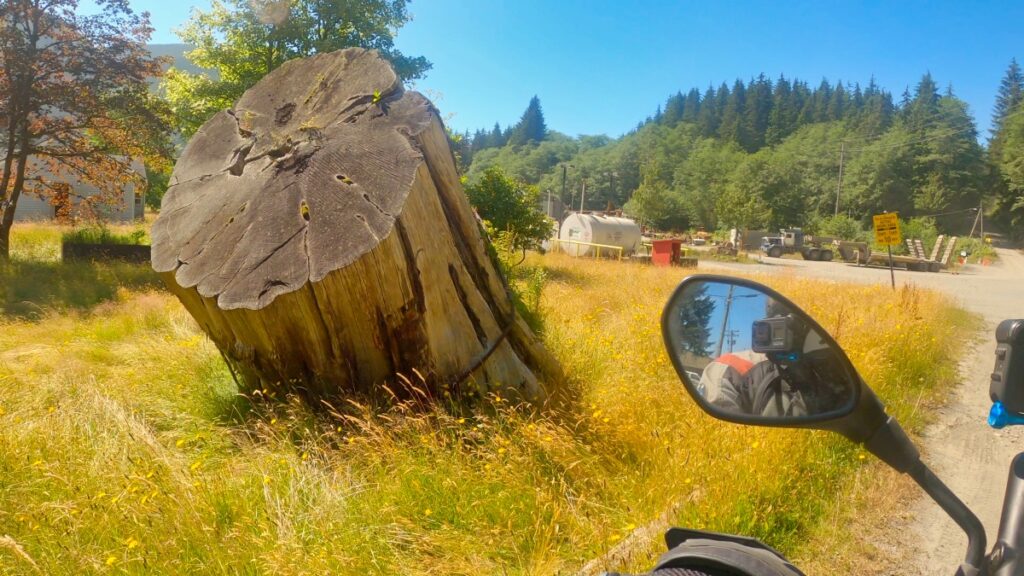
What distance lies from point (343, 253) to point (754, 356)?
213cm

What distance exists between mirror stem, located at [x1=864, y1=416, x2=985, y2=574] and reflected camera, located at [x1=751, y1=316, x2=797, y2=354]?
0.66 feet

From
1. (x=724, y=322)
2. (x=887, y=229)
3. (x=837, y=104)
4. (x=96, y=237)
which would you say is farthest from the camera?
(x=837, y=104)

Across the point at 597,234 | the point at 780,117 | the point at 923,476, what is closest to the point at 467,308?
the point at 923,476

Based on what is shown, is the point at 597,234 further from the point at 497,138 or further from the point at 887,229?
the point at 497,138

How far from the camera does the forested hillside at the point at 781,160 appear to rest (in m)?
62.2

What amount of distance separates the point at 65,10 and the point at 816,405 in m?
15.7

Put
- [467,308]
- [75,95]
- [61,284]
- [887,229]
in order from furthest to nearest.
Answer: [75,95] → [887,229] → [61,284] → [467,308]

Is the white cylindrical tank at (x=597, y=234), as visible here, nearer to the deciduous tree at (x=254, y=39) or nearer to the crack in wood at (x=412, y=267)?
the deciduous tree at (x=254, y=39)

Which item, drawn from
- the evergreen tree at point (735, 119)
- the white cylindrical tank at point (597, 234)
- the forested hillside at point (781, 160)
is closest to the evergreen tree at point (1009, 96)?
the forested hillside at point (781, 160)

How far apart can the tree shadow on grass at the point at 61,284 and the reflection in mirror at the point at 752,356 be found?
8.24 meters

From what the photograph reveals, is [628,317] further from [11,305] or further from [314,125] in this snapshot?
[11,305]

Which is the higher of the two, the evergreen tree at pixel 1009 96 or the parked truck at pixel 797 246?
the evergreen tree at pixel 1009 96

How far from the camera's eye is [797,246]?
1507 inches

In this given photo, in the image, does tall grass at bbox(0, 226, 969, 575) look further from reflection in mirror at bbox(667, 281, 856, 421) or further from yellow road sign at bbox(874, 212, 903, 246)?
yellow road sign at bbox(874, 212, 903, 246)
